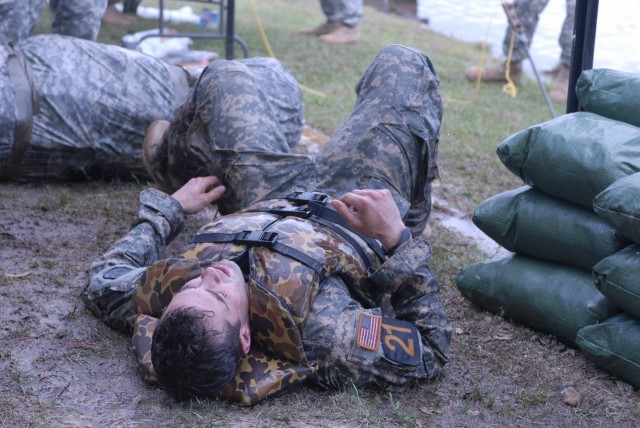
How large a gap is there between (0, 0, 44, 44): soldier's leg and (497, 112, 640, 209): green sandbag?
2.78 m

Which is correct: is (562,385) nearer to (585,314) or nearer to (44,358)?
(585,314)

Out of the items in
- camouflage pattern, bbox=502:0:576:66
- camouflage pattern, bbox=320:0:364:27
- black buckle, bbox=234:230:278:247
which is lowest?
camouflage pattern, bbox=320:0:364:27

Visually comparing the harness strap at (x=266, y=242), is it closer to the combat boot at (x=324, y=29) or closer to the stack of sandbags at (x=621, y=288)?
the stack of sandbags at (x=621, y=288)

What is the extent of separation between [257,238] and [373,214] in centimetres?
37

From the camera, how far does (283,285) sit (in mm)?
2496

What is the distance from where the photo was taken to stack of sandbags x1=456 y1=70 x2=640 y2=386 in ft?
8.84

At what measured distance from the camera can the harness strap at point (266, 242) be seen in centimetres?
257

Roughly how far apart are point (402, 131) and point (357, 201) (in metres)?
0.66

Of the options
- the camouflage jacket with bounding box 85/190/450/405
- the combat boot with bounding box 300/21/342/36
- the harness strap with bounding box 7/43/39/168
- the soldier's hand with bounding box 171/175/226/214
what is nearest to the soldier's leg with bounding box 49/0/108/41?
the harness strap with bounding box 7/43/39/168

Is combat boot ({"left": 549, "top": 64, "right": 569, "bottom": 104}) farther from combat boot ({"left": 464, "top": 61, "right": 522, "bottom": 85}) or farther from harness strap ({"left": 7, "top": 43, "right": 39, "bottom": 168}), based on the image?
harness strap ({"left": 7, "top": 43, "right": 39, "bottom": 168})

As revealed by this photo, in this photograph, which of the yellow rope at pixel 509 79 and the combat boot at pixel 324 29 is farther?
the combat boot at pixel 324 29

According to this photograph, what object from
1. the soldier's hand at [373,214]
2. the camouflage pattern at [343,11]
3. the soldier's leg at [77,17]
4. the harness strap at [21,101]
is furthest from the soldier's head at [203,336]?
the camouflage pattern at [343,11]

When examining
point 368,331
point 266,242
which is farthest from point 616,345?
point 266,242

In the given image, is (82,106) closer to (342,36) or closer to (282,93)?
(282,93)
